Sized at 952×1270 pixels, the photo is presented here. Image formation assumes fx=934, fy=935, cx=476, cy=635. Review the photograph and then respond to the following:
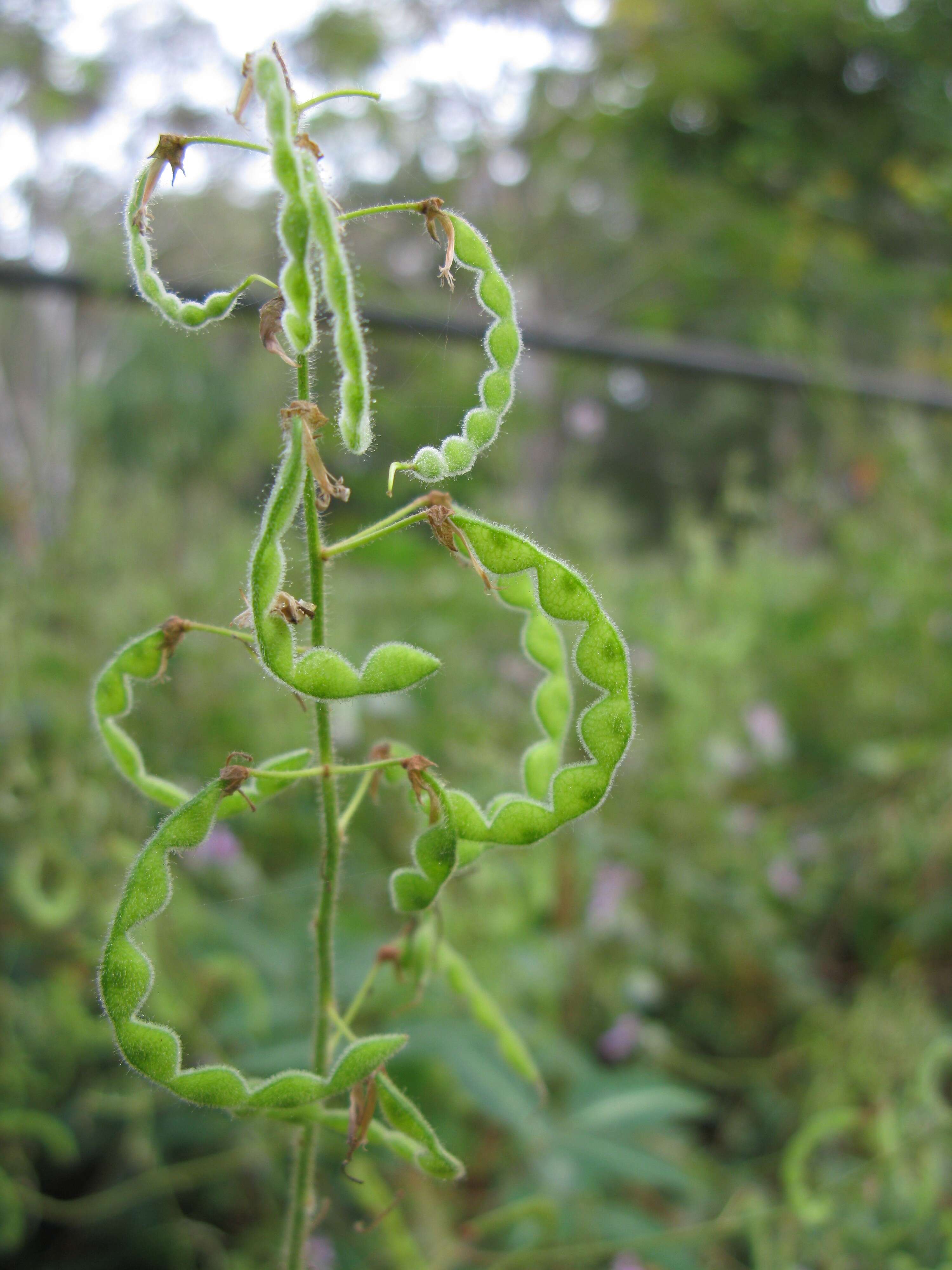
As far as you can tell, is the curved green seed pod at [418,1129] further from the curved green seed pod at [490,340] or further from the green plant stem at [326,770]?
the curved green seed pod at [490,340]

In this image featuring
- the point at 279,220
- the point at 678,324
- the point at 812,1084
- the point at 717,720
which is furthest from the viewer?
the point at 678,324

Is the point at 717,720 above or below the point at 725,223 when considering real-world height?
below

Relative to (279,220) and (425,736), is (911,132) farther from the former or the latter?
(279,220)

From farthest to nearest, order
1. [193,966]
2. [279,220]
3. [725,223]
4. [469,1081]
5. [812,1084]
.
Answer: [725,223]
[812,1084]
[193,966]
[469,1081]
[279,220]

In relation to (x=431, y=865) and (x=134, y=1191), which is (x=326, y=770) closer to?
(x=431, y=865)

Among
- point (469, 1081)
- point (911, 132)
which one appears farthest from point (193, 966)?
point (911, 132)

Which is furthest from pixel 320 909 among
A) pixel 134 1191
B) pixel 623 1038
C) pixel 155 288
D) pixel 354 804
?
pixel 623 1038
